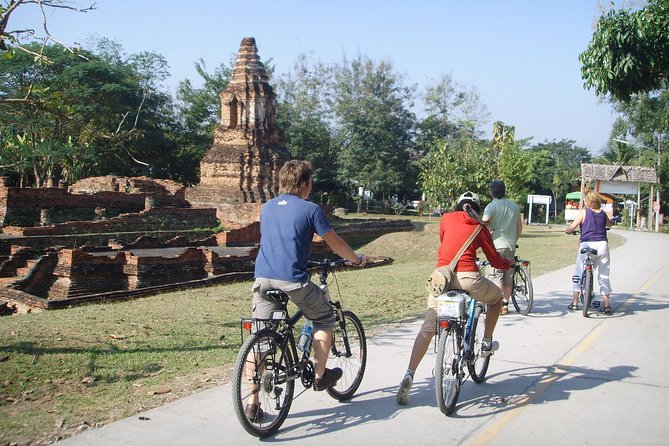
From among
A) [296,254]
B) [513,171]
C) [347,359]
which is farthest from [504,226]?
[513,171]

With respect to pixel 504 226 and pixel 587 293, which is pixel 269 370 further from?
pixel 587 293

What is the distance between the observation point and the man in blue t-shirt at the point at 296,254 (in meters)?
3.97

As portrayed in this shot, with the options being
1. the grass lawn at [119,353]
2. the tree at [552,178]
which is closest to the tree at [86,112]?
the grass lawn at [119,353]

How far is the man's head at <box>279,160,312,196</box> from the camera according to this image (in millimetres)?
4133

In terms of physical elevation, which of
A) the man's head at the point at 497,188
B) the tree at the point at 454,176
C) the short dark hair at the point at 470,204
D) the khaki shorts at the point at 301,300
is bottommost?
the khaki shorts at the point at 301,300

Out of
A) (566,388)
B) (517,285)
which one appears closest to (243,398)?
(566,388)

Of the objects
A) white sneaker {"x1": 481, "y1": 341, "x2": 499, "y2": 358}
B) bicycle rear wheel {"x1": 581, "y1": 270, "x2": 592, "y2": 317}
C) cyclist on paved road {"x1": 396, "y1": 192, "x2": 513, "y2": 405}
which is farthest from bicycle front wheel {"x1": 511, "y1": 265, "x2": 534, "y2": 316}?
cyclist on paved road {"x1": 396, "y1": 192, "x2": 513, "y2": 405}

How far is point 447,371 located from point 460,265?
2.61 feet

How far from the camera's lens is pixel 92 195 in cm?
2325

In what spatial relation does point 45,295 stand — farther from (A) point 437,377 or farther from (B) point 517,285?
(A) point 437,377

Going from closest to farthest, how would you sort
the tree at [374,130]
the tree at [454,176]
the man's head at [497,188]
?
the man's head at [497,188] → the tree at [454,176] → the tree at [374,130]

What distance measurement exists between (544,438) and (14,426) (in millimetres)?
3454

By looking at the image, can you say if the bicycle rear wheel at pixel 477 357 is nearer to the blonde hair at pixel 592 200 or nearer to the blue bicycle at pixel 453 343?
the blue bicycle at pixel 453 343

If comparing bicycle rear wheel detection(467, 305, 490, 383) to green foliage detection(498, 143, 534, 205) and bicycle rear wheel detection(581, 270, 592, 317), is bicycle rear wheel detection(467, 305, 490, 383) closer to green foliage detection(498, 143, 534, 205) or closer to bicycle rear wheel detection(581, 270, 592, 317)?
bicycle rear wheel detection(581, 270, 592, 317)
